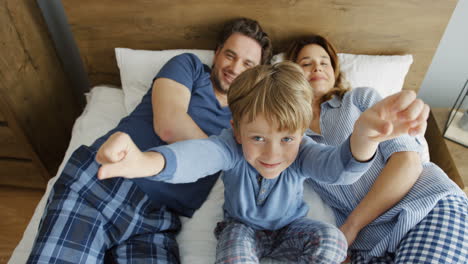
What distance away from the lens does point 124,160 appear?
0.61 meters

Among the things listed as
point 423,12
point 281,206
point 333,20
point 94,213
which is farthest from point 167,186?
point 423,12

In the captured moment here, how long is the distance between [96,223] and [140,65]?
82 centimetres

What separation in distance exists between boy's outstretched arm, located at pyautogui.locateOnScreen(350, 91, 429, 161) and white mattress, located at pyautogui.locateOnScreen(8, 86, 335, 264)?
0.55m

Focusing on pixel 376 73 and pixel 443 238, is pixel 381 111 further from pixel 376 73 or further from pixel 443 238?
pixel 376 73

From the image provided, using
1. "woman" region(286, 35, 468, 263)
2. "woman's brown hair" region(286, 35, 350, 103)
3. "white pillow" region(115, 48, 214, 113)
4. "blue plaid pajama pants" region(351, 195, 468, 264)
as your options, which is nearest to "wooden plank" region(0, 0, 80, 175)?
"white pillow" region(115, 48, 214, 113)

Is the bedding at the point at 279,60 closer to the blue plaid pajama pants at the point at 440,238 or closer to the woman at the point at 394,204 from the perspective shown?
the woman at the point at 394,204

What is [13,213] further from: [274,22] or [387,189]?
[387,189]

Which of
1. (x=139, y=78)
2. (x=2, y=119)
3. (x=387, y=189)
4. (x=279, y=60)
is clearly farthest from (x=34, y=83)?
(x=387, y=189)

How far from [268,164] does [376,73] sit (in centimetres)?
98

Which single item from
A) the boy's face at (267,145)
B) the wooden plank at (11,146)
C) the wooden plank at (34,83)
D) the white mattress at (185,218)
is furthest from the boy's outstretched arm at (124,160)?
the wooden plank at (11,146)

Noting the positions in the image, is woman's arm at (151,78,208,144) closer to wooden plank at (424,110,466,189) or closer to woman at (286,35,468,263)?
woman at (286,35,468,263)

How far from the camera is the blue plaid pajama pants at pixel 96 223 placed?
892 mm

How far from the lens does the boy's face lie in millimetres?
735

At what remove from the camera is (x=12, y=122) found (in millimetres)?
1440
